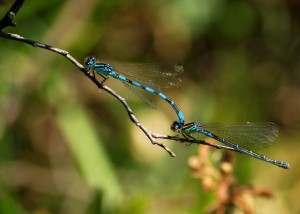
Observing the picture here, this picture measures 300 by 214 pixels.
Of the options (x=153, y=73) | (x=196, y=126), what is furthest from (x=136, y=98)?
(x=196, y=126)

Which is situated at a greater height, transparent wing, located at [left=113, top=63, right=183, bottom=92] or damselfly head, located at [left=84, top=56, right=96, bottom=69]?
transparent wing, located at [left=113, top=63, right=183, bottom=92]

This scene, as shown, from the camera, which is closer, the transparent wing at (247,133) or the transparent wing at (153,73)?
the transparent wing at (247,133)

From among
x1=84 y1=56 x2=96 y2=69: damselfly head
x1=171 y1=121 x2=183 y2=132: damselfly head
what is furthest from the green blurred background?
x1=84 y1=56 x2=96 y2=69: damselfly head

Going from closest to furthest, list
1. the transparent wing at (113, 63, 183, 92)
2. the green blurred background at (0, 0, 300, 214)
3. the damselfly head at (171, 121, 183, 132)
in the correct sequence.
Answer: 1. the damselfly head at (171, 121, 183, 132)
2. the transparent wing at (113, 63, 183, 92)
3. the green blurred background at (0, 0, 300, 214)

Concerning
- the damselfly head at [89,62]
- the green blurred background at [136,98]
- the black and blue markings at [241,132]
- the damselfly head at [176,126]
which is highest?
the green blurred background at [136,98]

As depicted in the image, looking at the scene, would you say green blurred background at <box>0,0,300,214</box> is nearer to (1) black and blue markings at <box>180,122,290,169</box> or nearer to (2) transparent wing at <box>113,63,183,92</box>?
(1) black and blue markings at <box>180,122,290,169</box>

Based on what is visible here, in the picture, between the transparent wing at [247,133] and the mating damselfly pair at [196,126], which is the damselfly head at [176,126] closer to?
the mating damselfly pair at [196,126]

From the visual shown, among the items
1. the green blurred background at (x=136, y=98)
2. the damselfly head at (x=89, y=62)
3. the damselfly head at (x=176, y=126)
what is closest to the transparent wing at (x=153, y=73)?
the damselfly head at (x=89, y=62)
